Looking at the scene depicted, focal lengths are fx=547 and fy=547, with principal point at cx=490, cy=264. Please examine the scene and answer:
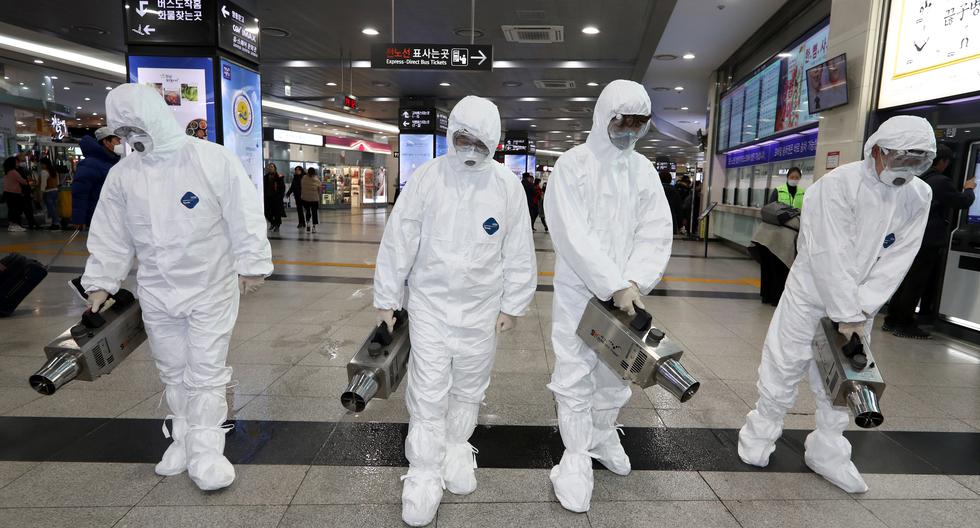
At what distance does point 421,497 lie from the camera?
7.00ft

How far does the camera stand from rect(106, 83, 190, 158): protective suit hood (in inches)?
87.7

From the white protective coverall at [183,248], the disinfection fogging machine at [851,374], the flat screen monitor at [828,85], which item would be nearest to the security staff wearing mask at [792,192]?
the flat screen monitor at [828,85]

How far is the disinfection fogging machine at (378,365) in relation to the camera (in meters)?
2.09

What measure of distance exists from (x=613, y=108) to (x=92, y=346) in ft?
7.82

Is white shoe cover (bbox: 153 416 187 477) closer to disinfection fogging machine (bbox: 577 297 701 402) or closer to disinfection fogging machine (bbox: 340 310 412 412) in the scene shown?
disinfection fogging machine (bbox: 340 310 412 412)

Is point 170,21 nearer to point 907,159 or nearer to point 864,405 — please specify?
point 907,159

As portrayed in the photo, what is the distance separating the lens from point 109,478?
2381mm

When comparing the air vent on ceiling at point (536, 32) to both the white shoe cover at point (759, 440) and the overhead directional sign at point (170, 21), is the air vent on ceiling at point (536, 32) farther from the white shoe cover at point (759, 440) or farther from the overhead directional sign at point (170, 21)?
the white shoe cover at point (759, 440)

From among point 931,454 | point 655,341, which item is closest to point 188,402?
point 655,341

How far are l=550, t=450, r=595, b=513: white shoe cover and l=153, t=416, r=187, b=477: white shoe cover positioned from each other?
1.66 metres

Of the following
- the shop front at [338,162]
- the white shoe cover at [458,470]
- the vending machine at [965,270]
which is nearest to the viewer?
the white shoe cover at [458,470]

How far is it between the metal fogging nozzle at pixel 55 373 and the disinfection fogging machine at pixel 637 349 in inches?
82.4

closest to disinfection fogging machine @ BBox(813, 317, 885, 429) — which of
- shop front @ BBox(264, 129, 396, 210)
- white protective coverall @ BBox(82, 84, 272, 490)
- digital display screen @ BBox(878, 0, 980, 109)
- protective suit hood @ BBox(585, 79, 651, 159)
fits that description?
protective suit hood @ BBox(585, 79, 651, 159)

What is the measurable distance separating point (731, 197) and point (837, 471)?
11.1 meters
